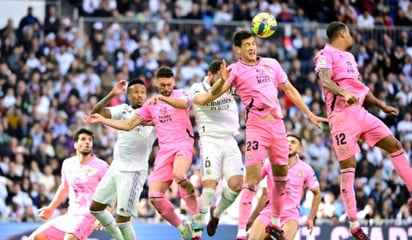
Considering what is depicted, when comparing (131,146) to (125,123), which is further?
(131,146)

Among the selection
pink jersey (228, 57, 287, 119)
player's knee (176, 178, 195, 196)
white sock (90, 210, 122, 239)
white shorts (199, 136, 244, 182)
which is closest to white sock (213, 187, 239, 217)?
white shorts (199, 136, 244, 182)

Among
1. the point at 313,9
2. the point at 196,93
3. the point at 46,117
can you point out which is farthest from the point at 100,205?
the point at 313,9

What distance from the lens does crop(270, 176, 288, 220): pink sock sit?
16.9 m

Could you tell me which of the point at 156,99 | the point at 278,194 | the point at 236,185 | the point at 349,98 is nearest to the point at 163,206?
the point at 236,185

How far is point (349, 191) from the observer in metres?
17.0

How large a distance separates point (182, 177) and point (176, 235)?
3687 mm

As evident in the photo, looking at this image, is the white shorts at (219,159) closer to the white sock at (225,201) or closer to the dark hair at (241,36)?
the white sock at (225,201)

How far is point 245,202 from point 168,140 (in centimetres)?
151

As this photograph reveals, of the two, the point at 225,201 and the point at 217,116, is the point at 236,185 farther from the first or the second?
the point at 217,116

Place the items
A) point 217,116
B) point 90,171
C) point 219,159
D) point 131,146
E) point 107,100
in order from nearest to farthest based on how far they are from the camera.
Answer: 1. point 219,159
2. point 217,116
3. point 107,100
4. point 131,146
5. point 90,171

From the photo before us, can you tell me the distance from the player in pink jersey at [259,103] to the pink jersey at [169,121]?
138 cm

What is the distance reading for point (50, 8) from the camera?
99.0ft

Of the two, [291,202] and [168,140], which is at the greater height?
[168,140]

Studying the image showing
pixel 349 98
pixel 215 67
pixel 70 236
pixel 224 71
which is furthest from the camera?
pixel 70 236
